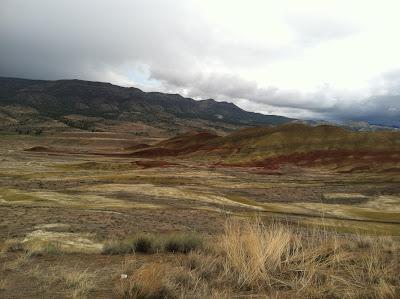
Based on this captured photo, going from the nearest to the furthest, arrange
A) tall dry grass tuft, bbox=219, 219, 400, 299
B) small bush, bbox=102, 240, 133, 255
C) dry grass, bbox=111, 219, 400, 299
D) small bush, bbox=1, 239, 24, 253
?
1. dry grass, bbox=111, 219, 400, 299
2. tall dry grass tuft, bbox=219, 219, 400, 299
3. small bush, bbox=102, 240, 133, 255
4. small bush, bbox=1, 239, 24, 253

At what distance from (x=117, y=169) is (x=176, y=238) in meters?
75.7

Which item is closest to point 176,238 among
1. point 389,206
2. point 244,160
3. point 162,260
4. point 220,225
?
point 162,260

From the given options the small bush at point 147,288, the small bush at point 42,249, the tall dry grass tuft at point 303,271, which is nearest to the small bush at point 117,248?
the small bush at point 42,249

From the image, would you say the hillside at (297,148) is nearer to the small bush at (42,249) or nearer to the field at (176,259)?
the field at (176,259)

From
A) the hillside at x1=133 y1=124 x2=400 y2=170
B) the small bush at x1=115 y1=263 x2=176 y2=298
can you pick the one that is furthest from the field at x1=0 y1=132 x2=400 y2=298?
the hillside at x1=133 y1=124 x2=400 y2=170

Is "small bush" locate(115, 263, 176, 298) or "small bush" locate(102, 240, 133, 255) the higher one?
"small bush" locate(115, 263, 176, 298)

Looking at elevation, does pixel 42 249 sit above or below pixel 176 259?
below

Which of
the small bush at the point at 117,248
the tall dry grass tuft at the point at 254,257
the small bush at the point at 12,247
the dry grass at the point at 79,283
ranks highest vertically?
the tall dry grass tuft at the point at 254,257

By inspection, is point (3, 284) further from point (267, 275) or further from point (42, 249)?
point (267, 275)

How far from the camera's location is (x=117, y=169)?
87938 mm

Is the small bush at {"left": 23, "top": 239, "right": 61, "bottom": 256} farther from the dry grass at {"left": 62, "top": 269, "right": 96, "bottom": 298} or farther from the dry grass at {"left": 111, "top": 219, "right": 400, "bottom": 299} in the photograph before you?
the dry grass at {"left": 111, "top": 219, "right": 400, "bottom": 299}

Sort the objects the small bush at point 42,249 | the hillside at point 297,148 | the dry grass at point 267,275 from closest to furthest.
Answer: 1. the dry grass at point 267,275
2. the small bush at point 42,249
3. the hillside at point 297,148

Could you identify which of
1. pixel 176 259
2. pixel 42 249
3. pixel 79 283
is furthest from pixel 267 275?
pixel 42 249

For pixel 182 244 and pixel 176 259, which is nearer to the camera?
pixel 176 259
